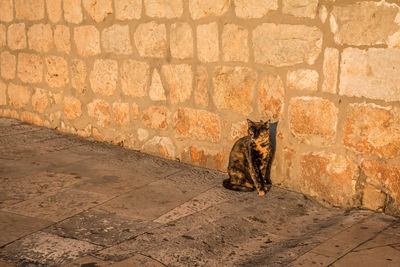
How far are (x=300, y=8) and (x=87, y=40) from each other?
8.86ft

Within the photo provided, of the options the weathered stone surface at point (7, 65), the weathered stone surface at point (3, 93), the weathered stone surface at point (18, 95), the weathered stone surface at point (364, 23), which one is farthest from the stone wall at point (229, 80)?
the weathered stone surface at point (3, 93)

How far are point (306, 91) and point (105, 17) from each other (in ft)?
8.22

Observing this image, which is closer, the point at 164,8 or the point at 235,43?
the point at 235,43

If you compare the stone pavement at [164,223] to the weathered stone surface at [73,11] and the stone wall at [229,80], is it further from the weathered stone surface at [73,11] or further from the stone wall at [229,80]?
the weathered stone surface at [73,11]

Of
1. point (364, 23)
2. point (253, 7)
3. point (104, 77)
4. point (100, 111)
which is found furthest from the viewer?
point (100, 111)

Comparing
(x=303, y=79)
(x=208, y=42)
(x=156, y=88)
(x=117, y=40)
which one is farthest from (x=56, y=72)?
(x=303, y=79)

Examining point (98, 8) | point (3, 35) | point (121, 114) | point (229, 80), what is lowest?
point (121, 114)

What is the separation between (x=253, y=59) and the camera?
4.01 meters

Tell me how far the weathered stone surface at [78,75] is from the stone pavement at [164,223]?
124 centimetres

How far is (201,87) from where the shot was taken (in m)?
4.45

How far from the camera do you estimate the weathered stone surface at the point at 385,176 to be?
10.9 feet

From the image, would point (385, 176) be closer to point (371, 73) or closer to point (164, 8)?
point (371, 73)

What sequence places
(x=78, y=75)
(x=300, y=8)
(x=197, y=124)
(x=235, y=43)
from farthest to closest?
(x=78, y=75) < (x=197, y=124) < (x=235, y=43) < (x=300, y=8)

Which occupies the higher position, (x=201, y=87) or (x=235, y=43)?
(x=235, y=43)
